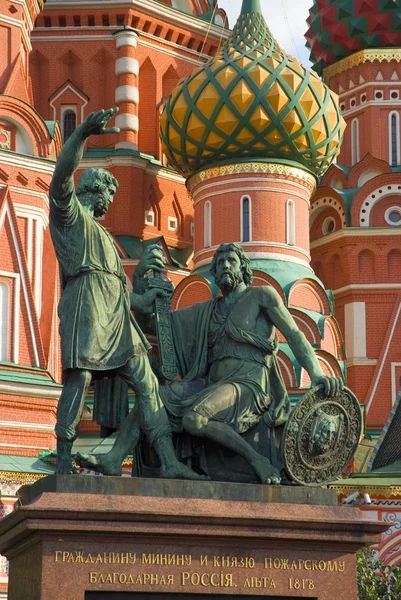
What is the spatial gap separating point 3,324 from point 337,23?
11572 mm

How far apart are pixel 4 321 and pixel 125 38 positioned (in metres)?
8.71

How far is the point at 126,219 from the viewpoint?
98.8 ft

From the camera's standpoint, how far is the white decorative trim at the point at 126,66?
31.2 meters

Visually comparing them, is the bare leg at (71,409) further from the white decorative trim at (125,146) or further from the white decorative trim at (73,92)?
the white decorative trim at (73,92)

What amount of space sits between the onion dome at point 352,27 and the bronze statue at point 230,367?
21.8 metres

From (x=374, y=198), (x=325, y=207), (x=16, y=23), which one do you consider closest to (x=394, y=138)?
(x=374, y=198)

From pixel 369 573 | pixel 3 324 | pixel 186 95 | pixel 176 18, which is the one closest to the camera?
pixel 369 573

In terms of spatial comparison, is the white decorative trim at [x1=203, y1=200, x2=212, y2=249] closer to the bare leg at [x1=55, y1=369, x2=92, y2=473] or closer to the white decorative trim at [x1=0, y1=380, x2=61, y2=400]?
the white decorative trim at [x1=0, y1=380, x2=61, y2=400]

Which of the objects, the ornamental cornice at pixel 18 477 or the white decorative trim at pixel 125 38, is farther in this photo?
the white decorative trim at pixel 125 38

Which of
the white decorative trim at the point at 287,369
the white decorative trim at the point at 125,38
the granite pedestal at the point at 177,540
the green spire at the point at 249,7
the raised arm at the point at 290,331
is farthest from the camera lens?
the white decorative trim at the point at 125,38

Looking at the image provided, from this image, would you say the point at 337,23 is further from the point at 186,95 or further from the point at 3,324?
the point at 3,324

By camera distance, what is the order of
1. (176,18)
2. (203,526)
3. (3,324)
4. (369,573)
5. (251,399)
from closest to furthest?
1. (203,526)
2. (251,399)
3. (369,573)
4. (3,324)
5. (176,18)

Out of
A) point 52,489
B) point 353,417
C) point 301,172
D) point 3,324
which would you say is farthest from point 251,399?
point 301,172

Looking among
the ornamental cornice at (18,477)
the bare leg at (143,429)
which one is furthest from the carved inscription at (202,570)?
the ornamental cornice at (18,477)
